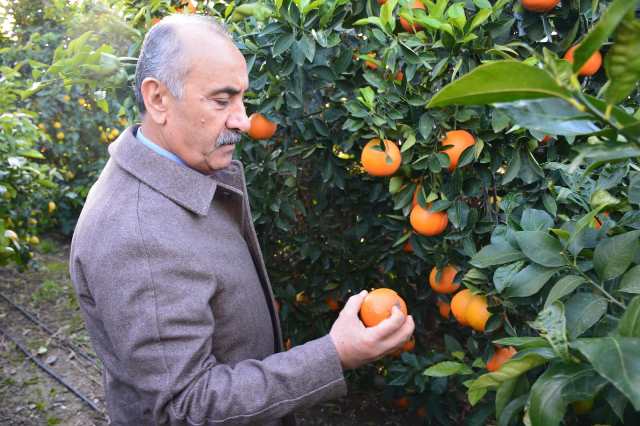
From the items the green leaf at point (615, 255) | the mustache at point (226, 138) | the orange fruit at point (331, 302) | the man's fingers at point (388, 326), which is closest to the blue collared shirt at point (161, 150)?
the mustache at point (226, 138)

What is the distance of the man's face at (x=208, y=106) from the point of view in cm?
132

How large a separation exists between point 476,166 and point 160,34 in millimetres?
968

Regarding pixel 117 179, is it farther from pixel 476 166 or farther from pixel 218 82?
pixel 476 166

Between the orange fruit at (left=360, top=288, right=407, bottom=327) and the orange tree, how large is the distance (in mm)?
224

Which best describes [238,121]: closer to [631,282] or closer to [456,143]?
[456,143]

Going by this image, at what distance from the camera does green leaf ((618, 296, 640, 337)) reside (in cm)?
74

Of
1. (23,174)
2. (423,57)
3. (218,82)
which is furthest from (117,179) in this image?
(23,174)

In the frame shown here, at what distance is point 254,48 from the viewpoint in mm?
1859

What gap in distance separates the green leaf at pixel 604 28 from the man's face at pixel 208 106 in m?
0.94

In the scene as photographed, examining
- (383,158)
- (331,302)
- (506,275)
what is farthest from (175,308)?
(331,302)

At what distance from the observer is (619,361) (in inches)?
26.1

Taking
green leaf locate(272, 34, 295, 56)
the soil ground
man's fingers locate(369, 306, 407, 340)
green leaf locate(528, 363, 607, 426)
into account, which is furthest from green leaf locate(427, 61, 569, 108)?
the soil ground

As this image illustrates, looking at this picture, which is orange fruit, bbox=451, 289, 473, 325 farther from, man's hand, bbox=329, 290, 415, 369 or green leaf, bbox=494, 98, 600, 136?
green leaf, bbox=494, 98, 600, 136

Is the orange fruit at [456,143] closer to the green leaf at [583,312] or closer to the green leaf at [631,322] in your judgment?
the green leaf at [583,312]
